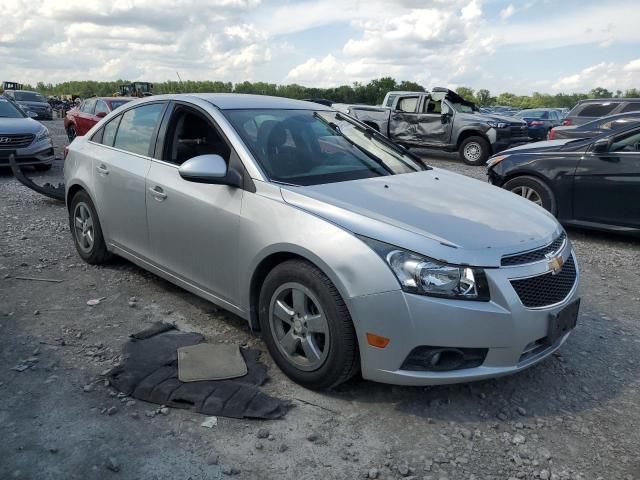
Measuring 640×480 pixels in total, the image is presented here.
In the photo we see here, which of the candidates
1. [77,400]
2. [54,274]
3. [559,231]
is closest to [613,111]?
[559,231]

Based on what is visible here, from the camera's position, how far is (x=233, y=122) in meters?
3.82

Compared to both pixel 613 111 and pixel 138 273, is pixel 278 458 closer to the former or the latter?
pixel 138 273

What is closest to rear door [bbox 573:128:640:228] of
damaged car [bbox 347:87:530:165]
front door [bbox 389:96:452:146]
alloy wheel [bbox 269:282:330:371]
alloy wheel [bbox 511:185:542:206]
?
alloy wheel [bbox 511:185:542:206]

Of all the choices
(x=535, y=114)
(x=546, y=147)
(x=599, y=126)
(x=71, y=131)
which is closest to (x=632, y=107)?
(x=599, y=126)

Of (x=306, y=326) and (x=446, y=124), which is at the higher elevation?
(x=446, y=124)

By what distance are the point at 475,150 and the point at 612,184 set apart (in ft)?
27.9

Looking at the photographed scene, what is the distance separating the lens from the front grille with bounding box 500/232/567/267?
2910mm

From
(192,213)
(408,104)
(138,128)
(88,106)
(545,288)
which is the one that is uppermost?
(138,128)

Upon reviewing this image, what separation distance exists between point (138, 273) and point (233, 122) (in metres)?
2.04

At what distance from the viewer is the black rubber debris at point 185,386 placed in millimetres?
3041

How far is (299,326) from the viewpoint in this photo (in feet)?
10.5

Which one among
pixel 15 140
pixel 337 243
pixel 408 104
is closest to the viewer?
pixel 337 243

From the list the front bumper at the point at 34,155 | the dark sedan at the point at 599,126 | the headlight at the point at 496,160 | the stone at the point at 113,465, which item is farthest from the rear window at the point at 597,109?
the stone at the point at 113,465

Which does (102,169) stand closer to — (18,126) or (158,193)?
(158,193)
